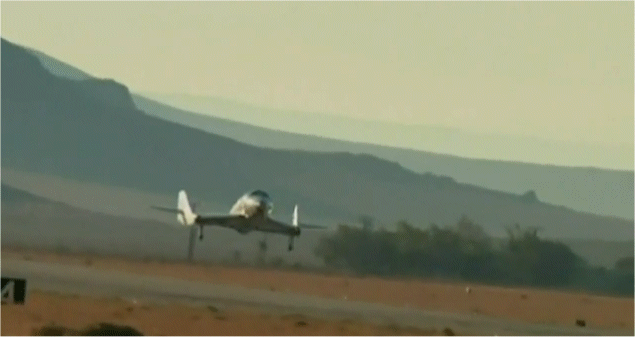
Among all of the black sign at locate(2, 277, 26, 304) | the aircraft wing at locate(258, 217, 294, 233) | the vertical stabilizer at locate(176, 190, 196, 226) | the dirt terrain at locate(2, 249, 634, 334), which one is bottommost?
the black sign at locate(2, 277, 26, 304)

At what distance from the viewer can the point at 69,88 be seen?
266 ft

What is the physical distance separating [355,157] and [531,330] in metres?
26.6

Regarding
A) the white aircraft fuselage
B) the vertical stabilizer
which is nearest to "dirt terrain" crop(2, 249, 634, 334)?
the white aircraft fuselage

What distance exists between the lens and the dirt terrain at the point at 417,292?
4497cm

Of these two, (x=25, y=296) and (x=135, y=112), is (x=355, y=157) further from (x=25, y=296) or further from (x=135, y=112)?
(x=25, y=296)

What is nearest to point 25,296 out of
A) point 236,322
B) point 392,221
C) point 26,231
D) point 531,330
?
point 236,322

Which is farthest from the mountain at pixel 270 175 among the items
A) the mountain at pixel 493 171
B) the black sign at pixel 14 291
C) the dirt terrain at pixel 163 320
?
the dirt terrain at pixel 163 320

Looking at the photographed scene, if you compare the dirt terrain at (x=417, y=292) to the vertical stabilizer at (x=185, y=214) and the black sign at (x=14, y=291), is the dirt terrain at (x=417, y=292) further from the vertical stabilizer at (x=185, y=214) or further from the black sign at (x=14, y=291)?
the black sign at (x=14, y=291)

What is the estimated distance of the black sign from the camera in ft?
115

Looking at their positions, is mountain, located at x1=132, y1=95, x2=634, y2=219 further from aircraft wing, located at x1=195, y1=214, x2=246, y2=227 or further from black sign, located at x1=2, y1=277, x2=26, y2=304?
black sign, located at x1=2, y1=277, x2=26, y2=304

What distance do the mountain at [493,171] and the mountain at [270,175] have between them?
0.54m

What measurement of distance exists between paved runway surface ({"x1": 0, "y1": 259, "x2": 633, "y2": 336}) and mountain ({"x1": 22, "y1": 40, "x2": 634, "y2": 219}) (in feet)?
55.5

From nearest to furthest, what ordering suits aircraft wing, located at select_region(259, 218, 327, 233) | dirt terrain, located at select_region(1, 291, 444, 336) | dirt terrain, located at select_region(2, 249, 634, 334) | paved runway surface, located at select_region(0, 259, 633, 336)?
dirt terrain, located at select_region(1, 291, 444, 336), paved runway surface, located at select_region(0, 259, 633, 336), dirt terrain, located at select_region(2, 249, 634, 334), aircraft wing, located at select_region(259, 218, 327, 233)

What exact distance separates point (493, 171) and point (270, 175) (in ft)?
35.0
